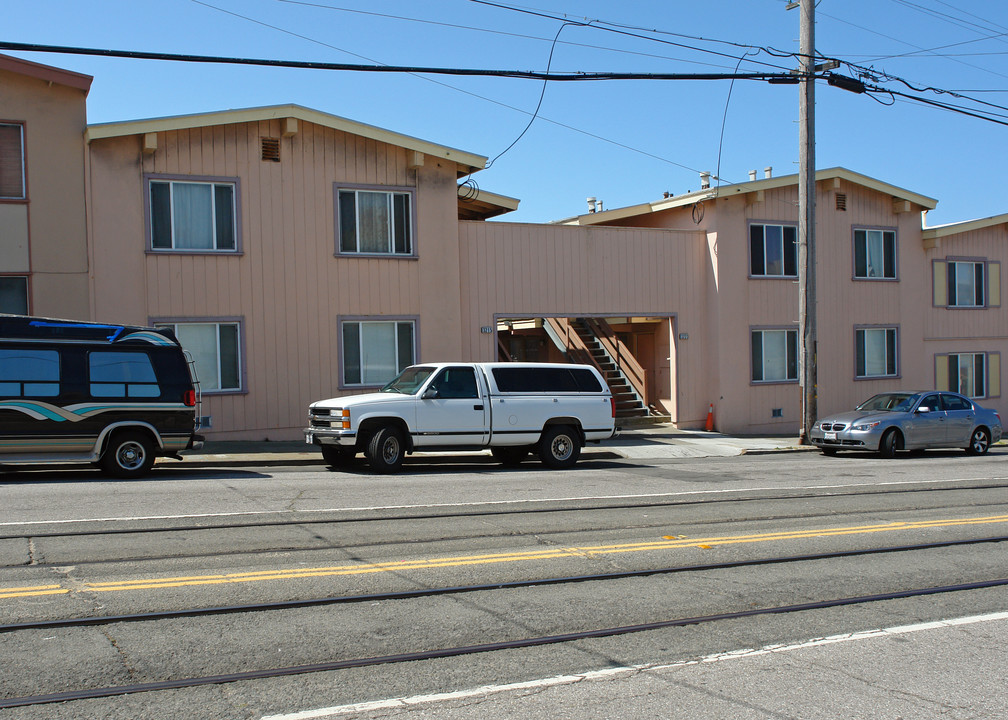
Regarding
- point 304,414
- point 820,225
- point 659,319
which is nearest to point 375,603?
point 304,414

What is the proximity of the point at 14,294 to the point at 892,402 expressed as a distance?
59.7ft

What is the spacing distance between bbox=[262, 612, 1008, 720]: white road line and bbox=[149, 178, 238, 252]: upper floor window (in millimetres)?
15782

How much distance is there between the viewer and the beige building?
59.0 feet

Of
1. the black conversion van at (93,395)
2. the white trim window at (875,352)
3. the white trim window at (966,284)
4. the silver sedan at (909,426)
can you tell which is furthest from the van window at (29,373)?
the white trim window at (966,284)

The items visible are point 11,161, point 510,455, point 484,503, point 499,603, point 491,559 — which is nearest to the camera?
point 499,603

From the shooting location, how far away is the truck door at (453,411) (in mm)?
15742

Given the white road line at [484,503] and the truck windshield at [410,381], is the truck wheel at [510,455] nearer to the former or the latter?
the truck windshield at [410,381]

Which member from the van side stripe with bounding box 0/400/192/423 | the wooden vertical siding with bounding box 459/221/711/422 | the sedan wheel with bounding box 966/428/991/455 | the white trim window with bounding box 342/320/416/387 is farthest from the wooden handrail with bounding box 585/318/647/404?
the van side stripe with bounding box 0/400/192/423

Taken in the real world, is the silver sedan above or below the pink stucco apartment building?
below

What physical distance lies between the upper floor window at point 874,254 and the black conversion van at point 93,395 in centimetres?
1972

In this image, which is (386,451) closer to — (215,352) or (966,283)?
(215,352)

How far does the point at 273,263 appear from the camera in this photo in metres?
A: 20.0

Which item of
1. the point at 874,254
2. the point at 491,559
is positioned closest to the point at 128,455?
the point at 491,559

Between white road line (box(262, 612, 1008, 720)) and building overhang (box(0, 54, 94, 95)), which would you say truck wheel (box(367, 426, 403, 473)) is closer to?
building overhang (box(0, 54, 94, 95))
